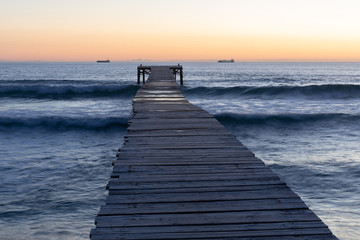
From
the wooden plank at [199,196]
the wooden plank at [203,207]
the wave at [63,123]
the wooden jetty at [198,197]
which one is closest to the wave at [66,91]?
the wave at [63,123]

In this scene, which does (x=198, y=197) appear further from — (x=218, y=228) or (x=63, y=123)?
(x=63, y=123)

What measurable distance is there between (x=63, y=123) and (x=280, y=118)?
10642 millimetres

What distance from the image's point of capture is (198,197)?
3.84 m

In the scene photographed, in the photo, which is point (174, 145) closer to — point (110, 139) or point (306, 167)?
point (306, 167)

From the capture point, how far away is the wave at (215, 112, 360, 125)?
17.9 m

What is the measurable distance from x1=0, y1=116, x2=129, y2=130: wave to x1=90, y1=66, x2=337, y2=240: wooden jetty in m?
10.8

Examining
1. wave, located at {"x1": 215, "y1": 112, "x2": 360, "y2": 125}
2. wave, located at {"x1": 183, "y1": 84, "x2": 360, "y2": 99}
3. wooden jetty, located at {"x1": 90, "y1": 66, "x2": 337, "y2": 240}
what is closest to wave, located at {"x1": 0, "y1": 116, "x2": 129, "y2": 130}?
wave, located at {"x1": 215, "y1": 112, "x2": 360, "y2": 125}

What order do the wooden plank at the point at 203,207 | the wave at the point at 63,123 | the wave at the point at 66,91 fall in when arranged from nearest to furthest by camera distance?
the wooden plank at the point at 203,207
the wave at the point at 63,123
the wave at the point at 66,91

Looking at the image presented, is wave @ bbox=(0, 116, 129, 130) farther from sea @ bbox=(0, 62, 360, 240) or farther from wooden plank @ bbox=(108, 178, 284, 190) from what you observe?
wooden plank @ bbox=(108, 178, 284, 190)

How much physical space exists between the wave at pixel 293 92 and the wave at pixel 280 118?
1089 centimetres

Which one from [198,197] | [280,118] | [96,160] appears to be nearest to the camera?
[198,197]

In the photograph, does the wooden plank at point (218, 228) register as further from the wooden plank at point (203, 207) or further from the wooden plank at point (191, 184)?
the wooden plank at point (191, 184)

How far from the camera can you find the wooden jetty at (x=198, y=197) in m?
3.09

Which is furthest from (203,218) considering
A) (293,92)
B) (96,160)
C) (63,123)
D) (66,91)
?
(66,91)
